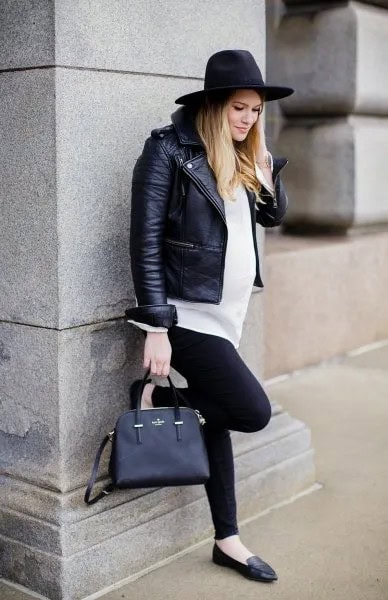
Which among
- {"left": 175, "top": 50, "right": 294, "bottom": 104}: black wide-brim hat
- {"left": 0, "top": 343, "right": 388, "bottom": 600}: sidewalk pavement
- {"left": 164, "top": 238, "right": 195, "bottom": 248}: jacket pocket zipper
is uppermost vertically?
{"left": 175, "top": 50, "right": 294, "bottom": 104}: black wide-brim hat

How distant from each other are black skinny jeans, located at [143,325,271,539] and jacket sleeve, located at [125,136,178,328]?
16cm

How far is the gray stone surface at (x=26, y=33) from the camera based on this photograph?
3.42 metres

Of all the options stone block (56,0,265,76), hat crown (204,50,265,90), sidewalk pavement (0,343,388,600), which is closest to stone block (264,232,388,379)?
sidewalk pavement (0,343,388,600)

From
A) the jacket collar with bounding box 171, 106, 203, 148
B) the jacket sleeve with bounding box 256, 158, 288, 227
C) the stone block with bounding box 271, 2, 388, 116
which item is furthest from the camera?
the stone block with bounding box 271, 2, 388, 116

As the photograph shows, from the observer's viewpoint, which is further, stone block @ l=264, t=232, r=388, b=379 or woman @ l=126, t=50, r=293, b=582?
stone block @ l=264, t=232, r=388, b=379

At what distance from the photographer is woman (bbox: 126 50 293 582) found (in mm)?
3420

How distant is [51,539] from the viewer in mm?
3553

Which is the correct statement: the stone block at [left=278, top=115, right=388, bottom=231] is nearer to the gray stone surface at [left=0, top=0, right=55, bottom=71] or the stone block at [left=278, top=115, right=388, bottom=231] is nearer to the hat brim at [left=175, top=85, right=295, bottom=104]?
the hat brim at [left=175, top=85, right=295, bottom=104]

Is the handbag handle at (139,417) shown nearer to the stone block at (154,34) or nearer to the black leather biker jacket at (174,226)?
the black leather biker jacket at (174,226)

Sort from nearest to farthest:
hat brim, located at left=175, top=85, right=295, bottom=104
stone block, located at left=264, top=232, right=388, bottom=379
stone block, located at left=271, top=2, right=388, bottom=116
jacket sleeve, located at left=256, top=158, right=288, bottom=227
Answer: hat brim, located at left=175, top=85, right=295, bottom=104
jacket sleeve, located at left=256, top=158, right=288, bottom=227
stone block, located at left=264, top=232, right=388, bottom=379
stone block, located at left=271, top=2, right=388, bottom=116

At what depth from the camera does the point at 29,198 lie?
356 centimetres

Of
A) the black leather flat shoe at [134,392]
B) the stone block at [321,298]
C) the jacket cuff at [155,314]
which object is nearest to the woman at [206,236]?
the jacket cuff at [155,314]

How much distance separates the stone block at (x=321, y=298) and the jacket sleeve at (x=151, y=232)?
2684mm

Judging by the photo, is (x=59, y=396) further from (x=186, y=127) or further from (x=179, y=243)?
(x=186, y=127)
